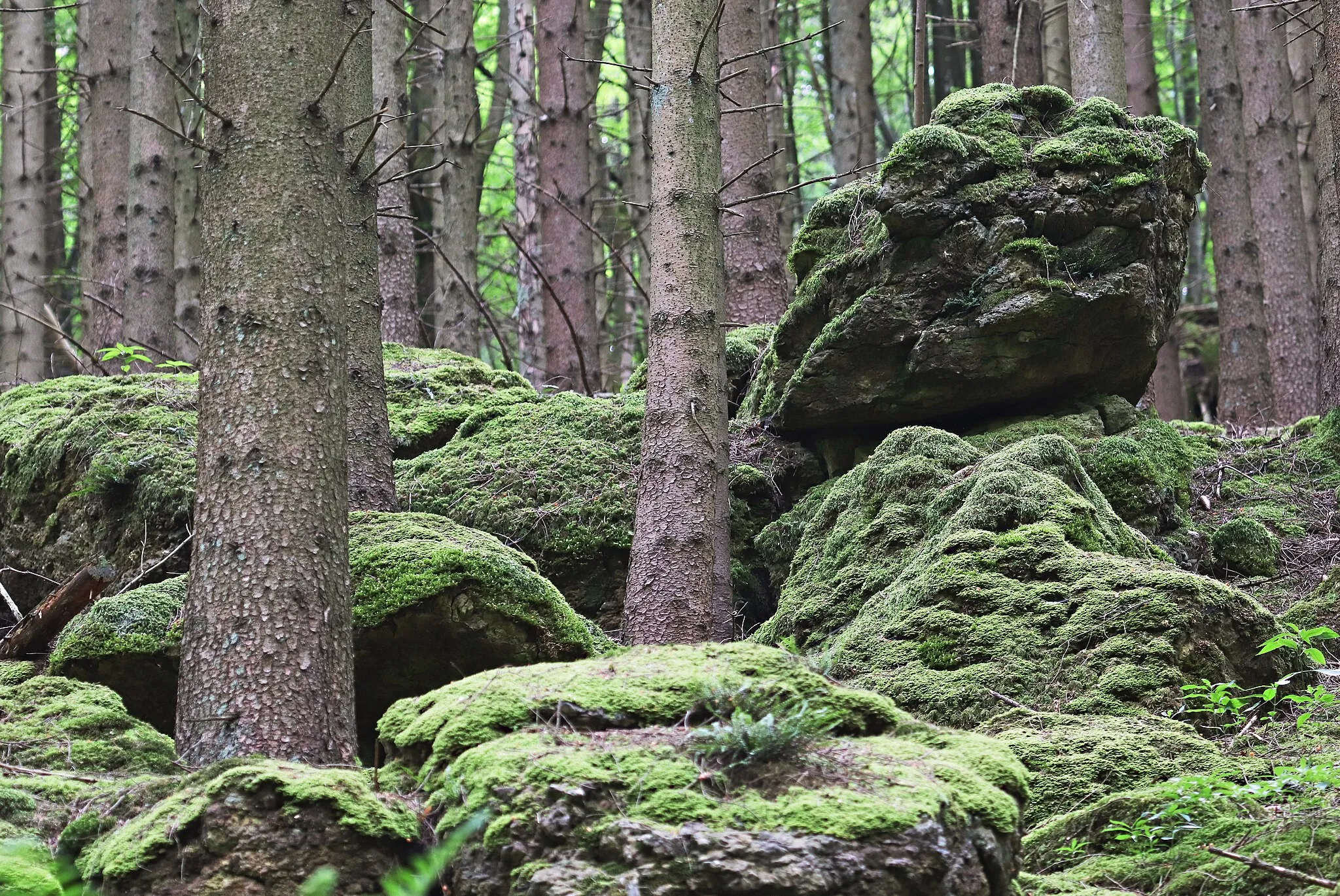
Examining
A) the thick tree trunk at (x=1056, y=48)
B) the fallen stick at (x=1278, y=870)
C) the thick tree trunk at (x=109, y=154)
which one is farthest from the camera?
the thick tree trunk at (x=1056, y=48)

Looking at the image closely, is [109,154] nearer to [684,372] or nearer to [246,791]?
[684,372]

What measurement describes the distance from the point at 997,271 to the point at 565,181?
284 inches

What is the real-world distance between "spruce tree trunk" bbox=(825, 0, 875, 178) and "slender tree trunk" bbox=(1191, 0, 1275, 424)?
553 cm

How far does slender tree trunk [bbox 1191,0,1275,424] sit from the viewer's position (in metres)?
13.9

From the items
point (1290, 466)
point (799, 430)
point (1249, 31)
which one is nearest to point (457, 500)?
point (799, 430)

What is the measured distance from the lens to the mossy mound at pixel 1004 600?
490cm

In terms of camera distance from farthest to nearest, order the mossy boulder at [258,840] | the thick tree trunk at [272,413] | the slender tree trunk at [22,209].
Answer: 1. the slender tree trunk at [22,209]
2. the thick tree trunk at [272,413]
3. the mossy boulder at [258,840]

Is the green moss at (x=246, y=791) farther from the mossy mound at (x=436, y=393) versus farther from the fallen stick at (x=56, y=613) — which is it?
the mossy mound at (x=436, y=393)

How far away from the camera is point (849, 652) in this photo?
18.0ft

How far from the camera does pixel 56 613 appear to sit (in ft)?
20.1

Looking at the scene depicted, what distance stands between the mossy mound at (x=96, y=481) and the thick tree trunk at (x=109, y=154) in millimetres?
4907

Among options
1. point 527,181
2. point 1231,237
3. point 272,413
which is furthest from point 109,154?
point 1231,237

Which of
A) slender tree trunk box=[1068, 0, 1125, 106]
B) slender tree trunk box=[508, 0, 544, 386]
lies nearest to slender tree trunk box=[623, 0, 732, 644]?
slender tree trunk box=[1068, 0, 1125, 106]

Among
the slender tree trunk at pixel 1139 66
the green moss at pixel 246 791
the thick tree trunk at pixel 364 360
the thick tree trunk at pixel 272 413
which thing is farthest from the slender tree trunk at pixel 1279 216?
the green moss at pixel 246 791
